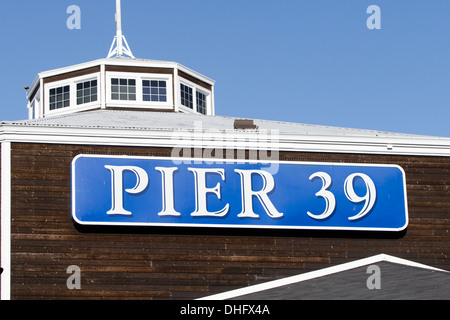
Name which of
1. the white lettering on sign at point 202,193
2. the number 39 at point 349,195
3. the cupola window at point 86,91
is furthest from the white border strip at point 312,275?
the cupola window at point 86,91

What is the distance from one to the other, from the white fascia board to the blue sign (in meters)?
0.52

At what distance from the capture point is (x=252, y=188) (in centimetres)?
2561

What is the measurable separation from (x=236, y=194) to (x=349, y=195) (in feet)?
11.4

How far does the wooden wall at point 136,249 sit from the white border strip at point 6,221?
141 millimetres

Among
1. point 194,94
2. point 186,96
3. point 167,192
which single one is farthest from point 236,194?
point 194,94

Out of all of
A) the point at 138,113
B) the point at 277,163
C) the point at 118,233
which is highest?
the point at 138,113

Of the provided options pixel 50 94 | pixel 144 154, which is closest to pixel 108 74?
pixel 50 94

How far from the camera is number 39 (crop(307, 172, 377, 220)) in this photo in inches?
1022

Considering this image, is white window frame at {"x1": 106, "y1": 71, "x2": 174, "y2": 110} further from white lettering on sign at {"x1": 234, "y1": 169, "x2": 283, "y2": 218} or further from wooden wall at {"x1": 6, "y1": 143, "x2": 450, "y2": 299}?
white lettering on sign at {"x1": 234, "y1": 169, "x2": 283, "y2": 218}

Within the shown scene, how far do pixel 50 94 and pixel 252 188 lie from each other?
15670 mm

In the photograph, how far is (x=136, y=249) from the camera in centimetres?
2456

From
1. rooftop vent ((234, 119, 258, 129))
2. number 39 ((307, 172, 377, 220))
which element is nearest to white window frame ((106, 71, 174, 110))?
rooftop vent ((234, 119, 258, 129))

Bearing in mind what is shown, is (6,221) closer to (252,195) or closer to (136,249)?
(136,249)
